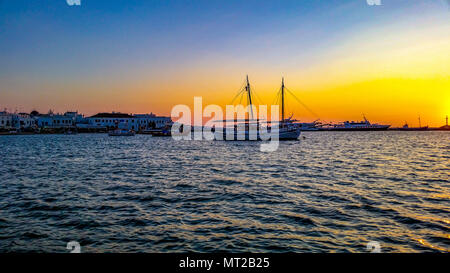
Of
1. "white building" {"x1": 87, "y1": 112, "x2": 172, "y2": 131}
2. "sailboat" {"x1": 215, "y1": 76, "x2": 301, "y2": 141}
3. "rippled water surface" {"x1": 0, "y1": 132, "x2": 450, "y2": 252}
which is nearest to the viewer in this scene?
"rippled water surface" {"x1": 0, "y1": 132, "x2": 450, "y2": 252}

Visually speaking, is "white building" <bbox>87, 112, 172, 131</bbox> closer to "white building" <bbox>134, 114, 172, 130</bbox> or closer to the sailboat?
"white building" <bbox>134, 114, 172, 130</bbox>

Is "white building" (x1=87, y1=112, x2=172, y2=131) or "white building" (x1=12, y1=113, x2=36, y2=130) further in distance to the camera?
"white building" (x1=87, y1=112, x2=172, y2=131)

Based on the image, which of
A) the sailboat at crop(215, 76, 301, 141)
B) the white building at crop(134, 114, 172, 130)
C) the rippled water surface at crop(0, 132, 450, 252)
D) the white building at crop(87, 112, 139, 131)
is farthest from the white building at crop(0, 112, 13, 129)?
the rippled water surface at crop(0, 132, 450, 252)

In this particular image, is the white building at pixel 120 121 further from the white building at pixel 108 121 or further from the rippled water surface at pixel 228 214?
the rippled water surface at pixel 228 214

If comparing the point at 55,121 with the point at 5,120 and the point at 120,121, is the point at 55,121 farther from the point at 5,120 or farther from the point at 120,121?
the point at 120,121

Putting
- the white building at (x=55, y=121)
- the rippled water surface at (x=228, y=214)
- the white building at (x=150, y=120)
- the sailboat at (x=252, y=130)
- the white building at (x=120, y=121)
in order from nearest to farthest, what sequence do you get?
the rippled water surface at (x=228, y=214), the sailboat at (x=252, y=130), the white building at (x=55, y=121), the white building at (x=120, y=121), the white building at (x=150, y=120)

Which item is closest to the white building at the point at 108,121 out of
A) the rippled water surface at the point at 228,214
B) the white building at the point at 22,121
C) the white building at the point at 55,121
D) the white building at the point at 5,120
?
the white building at the point at 55,121

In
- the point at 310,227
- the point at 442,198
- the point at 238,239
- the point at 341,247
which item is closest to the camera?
the point at 341,247

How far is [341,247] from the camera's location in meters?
7.24

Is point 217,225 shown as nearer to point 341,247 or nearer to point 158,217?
point 158,217

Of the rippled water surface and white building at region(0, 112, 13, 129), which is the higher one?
white building at region(0, 112, 13, 129)

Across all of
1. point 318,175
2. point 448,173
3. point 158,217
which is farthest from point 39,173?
point 448,173

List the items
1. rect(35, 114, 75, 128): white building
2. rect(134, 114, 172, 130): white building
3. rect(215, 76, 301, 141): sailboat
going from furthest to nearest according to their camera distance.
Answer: rect(134, 114, 172, 130): white building, rect(35, 114, 75, 128): white building, rect(215, 76, 301, 141): sailboat
